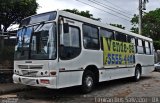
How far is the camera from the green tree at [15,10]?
20567 millimetres

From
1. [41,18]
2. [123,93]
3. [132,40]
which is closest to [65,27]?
[41,18]

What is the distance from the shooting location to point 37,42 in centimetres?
1076

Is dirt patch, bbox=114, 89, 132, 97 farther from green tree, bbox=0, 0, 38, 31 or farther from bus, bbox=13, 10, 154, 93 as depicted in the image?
green tree, bbox=0, 0, 38, 31

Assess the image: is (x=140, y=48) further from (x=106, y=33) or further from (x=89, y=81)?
(x=89, y=81)

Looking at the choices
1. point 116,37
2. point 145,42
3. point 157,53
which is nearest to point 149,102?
point 116,37

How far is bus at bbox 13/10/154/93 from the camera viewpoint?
10297 mm

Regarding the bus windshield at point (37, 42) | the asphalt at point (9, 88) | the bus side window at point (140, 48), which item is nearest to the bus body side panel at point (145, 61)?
the bus side window at point (140, 48)

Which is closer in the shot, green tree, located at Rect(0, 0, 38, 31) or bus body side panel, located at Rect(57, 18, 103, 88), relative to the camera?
bus body side panel, located at Rect(57, 18, 103, 88)

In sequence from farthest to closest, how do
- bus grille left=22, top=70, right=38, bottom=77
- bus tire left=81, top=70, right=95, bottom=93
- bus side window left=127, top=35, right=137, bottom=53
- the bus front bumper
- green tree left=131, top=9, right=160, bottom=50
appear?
1. green tree left=131, top=9, right=160, bottom=50
2. bus side window left=127, top=35, right=137, bottom=53
3. bus tire left=81, top=70, right=95, bottom=93
4. bus grille left=22, top=70, right=38, bottom=77
5. the bus front bumper

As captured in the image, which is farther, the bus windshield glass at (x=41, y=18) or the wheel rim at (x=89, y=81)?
the wheel rim at (x=89, y=81)

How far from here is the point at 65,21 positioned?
10773mm

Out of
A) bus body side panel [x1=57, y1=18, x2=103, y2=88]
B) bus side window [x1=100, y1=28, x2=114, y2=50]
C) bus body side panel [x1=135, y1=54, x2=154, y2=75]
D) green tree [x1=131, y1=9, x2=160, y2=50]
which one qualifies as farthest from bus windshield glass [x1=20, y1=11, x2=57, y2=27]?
green tree [x1=131, y1=9, x2=160, y2=50]

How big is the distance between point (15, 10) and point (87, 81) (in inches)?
471

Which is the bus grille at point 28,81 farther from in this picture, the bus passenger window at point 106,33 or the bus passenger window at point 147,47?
the bus passenger window at point 147,47
